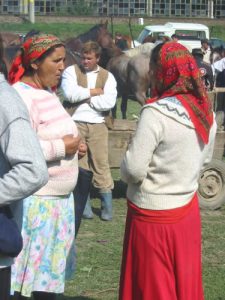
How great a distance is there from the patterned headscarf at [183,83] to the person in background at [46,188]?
0.53 metres

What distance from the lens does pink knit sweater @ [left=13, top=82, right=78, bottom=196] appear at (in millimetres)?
4496

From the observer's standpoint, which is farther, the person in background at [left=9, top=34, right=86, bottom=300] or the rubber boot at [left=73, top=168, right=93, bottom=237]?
the rubber boot at [left=73, top=168, right=93, bottom=237]

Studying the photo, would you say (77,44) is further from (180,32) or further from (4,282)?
(4,282)

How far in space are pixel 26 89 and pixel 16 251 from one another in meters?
1.30

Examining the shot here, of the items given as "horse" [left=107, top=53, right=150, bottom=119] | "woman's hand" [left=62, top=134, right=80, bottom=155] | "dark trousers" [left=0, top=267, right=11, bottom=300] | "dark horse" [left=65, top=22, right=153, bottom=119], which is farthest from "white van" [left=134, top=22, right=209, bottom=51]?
"dark trousers" [left=0, top=267, right=11, bottom=300]

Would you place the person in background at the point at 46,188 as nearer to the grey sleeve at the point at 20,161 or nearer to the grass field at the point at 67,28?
the grey sleeve at the point at 20,161

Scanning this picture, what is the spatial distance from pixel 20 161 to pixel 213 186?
235 inches

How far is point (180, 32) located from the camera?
3650 centimetres

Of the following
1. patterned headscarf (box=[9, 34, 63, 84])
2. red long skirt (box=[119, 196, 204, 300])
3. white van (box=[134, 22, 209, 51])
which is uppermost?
patterned headscarf (box=[9, 34, 63, 84])

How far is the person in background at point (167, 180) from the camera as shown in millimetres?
4461

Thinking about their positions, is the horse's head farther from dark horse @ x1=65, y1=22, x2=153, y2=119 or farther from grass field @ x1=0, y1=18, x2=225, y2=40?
grass field @ x1=0, y1=18, x2=225, y2=40

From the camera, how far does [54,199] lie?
4637 millimetres

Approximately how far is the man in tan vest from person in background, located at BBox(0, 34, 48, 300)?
14.9 feet

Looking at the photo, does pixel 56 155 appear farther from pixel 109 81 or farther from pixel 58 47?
pixel 109 81
